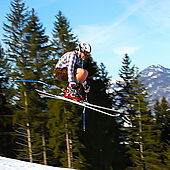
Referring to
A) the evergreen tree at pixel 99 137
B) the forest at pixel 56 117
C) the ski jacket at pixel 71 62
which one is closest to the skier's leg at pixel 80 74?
the ski jacket at pixel 71 62

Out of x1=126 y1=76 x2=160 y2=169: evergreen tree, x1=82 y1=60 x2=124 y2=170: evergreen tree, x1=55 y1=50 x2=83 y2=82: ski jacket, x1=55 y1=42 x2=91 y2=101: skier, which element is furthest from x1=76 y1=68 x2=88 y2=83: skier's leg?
x1=126 y1=76 x2=160 y2=169: evergreen tree

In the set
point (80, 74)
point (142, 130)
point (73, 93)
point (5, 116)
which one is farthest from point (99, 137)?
point (80, 74)

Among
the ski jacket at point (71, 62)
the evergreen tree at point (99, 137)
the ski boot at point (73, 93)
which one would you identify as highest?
the ski jacket at point (71, 62)

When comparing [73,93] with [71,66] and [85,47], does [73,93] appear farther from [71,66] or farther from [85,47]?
[85,47]

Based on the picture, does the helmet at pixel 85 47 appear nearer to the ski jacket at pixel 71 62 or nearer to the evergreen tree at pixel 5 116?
the ski jacket at pixel 71 62

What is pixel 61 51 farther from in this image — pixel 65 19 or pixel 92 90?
pixel 92 90

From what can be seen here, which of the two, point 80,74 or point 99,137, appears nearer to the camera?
point 80,74

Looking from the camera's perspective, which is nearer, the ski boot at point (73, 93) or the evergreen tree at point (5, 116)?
the ski boot at point (73, 93)

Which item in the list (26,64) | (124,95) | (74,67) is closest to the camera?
(74,67)

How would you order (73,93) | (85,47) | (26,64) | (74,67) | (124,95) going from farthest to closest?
(124,95), (26,64), (73,93), (74,67), (85,47)

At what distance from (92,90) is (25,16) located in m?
9.74

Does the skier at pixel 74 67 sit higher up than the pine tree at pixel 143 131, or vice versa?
the skier at pixel 74 67

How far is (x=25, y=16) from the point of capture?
20422 mm

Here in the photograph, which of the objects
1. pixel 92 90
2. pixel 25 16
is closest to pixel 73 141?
pixel 92 90
